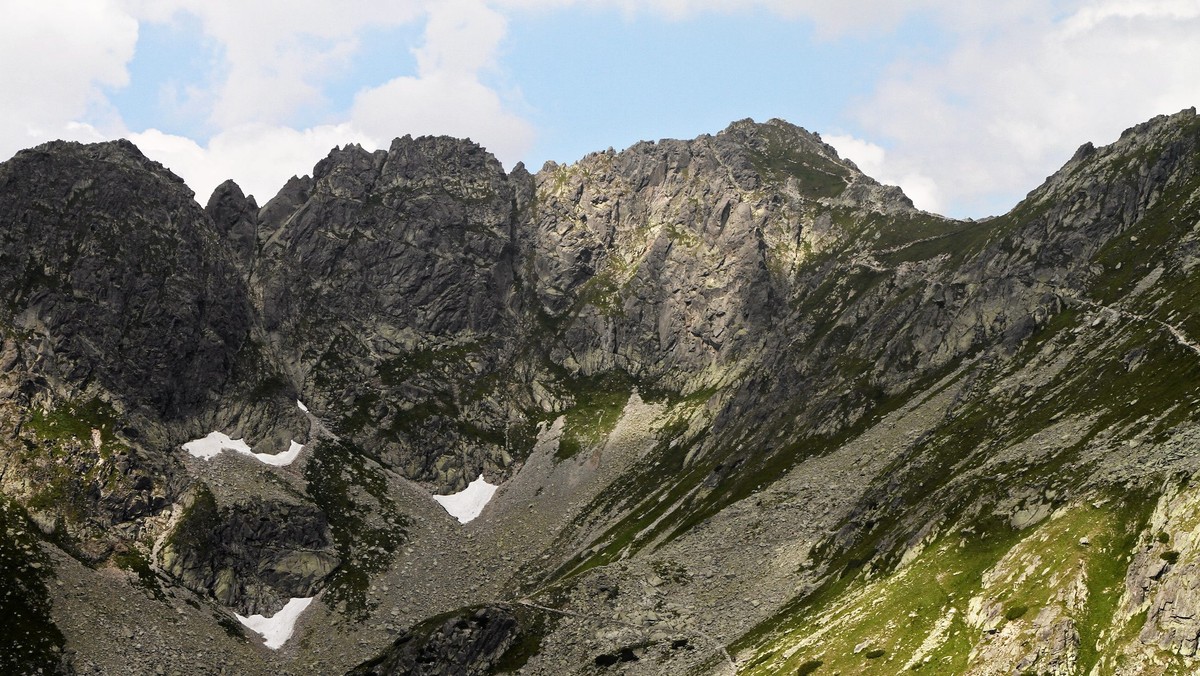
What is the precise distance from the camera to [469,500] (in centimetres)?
19075

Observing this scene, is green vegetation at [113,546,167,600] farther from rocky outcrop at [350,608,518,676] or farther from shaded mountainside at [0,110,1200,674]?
rocky outcrop at [350,608,518,676]

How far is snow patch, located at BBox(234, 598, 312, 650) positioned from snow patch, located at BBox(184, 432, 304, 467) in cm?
3586

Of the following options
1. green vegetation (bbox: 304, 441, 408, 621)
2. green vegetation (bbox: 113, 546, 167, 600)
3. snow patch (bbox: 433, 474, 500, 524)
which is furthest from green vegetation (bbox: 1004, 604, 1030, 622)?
snow patch (bbox: 433, 474, 500, 524)

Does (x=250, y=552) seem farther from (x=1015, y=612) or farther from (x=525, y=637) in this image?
(x=1015, y=612)

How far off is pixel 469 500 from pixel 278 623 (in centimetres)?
5079

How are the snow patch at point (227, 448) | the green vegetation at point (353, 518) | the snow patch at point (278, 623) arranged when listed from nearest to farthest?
the snow patch at point (278, 623) → the green vegetation at point (353, 518) → the snow patch at point (227, 448)

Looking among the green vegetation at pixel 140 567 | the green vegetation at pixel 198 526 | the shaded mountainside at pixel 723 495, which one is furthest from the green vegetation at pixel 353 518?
the green vegetation at pixel 140 567

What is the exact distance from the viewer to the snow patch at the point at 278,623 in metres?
144

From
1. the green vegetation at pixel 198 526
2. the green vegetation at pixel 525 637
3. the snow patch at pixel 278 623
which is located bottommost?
the green vegetation at pixel 525 637

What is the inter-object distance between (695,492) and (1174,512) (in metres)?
93.5

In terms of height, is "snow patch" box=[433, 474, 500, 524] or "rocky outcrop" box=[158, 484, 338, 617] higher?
"rocky outcrop" box=[158, 484, 338, 617]

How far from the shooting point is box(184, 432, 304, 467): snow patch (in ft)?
586

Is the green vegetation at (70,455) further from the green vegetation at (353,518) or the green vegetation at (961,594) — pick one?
the green vegetation at (961,594)

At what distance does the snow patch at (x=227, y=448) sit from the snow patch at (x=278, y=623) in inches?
1412
